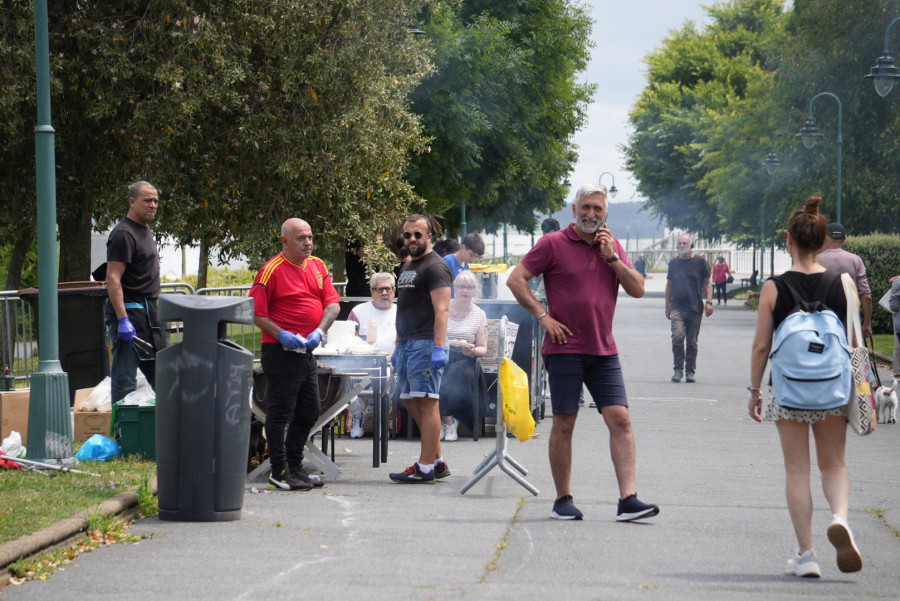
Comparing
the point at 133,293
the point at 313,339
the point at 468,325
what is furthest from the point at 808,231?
the point at 468,325

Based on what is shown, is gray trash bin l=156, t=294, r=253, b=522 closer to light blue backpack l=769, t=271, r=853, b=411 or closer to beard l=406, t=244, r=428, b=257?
beard l=406, t=244, r=428, b=257

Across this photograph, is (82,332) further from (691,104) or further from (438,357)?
(691,104)

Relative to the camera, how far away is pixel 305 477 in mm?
8523

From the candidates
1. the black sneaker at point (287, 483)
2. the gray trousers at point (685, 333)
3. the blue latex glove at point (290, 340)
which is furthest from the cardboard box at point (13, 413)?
the gray trousers at point (685, 333)

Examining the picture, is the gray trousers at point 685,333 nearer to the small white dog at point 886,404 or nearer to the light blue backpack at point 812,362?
the small white dog at point 886,404

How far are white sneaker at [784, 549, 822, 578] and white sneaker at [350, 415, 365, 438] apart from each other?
5930 mm

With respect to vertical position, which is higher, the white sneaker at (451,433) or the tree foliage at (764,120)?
the tree foliage at (764,120)

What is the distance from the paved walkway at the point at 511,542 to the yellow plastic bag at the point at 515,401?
449mm

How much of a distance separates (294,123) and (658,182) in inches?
2134

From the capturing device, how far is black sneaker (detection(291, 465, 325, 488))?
8500 millimetres

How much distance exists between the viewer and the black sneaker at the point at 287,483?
8398mm

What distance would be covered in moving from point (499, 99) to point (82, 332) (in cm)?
2471

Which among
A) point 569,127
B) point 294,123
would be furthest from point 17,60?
point 569,127

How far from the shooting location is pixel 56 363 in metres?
8.89
